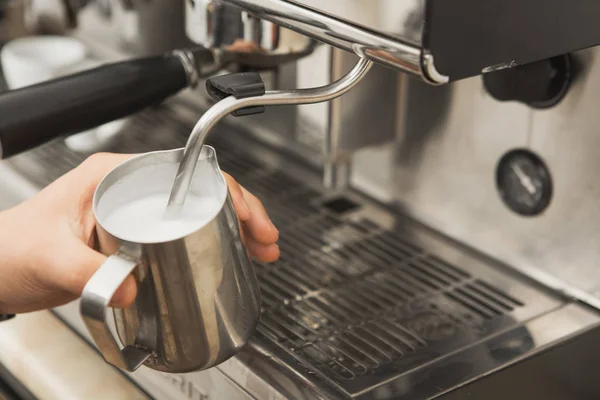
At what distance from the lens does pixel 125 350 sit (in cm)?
46

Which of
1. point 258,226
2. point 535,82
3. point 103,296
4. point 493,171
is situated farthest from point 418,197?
point 103,296

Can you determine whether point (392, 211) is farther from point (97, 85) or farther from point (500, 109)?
point (97, 85)

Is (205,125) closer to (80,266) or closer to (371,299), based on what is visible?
(80,266)

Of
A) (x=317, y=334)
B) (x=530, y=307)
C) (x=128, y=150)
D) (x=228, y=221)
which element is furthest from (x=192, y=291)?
(x=128, y=150)

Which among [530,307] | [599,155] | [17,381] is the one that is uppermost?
[599,155]

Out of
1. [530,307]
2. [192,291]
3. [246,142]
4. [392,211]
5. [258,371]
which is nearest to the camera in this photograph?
[192,291]

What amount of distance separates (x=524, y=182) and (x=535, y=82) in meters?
0.09

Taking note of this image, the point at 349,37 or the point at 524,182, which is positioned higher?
the point at 349,37

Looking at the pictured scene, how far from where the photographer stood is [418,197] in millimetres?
792

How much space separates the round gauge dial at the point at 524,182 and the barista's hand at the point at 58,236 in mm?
250

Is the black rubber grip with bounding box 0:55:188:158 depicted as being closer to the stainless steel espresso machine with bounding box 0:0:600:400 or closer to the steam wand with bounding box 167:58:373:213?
the stainless steel espresso machine with bounding box 0:0:600:400

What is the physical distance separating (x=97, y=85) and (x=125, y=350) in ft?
0.76

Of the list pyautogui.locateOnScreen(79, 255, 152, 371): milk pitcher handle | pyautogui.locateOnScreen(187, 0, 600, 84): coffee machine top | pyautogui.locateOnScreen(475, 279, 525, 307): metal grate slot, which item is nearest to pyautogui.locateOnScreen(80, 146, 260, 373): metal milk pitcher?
pyautogui.locateOnScreen(79, 255, 152, 371): milk pitcher handle

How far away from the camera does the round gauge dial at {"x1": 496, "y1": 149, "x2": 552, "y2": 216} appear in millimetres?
674
